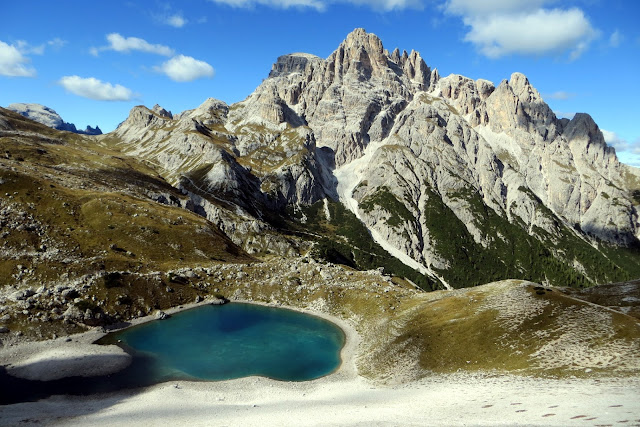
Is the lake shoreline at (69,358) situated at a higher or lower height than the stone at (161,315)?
lower

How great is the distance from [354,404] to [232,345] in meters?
37.0

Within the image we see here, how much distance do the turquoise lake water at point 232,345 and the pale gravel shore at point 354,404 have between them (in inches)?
238

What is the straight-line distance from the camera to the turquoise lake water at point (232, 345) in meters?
67.8

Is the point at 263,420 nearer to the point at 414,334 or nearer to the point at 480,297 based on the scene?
the point at 414,334

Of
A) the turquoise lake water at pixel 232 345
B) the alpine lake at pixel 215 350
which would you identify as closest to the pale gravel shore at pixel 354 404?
the alpine lake at pixel 215 350

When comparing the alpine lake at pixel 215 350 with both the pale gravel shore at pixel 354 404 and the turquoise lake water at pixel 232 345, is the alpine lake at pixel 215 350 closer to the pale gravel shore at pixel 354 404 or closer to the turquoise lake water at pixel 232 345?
the turquoise lake water at pixel 232 345

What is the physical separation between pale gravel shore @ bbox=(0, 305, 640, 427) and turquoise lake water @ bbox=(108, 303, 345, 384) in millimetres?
6043

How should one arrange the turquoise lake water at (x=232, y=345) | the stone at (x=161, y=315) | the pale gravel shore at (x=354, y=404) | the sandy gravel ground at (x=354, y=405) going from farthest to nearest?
the stone at (x=161, y=315), the turquoise lake water at (x=232, y=345), the pale gravel shore at (x=354, y=404), the sandy gravel ground at (x=354, y=405)

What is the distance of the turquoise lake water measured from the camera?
67750mm

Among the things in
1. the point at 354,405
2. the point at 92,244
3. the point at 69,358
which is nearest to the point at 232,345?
the point at 69,358

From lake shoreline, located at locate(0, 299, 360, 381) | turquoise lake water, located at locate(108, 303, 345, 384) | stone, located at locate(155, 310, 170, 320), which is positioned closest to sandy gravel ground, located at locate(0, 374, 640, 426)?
turquoise lake water, located at locate(108, 303, 345, 384)

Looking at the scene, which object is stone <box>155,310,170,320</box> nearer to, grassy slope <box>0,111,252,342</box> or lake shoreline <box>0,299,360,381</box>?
grassy slope <box>0,111,252,342</box>

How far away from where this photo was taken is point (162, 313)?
92.1m

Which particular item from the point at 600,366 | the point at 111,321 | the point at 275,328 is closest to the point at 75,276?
the point at 111,321
